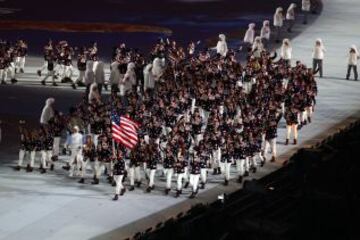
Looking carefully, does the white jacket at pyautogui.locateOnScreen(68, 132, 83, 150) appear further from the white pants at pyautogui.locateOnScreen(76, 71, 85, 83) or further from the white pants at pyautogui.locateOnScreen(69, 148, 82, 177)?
the white pants at pyautogui.locateOnScreen(76, 71, 85, 83)

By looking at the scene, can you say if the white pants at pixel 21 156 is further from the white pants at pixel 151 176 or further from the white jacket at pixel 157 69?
the white jacket at pixel 157 69

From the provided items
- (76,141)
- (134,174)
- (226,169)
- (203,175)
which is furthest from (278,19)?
(134,174)

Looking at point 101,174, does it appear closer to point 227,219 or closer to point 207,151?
point 207,151

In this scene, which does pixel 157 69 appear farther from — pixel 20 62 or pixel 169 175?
pixel 169 175

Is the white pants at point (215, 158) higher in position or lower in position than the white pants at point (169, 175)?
higher

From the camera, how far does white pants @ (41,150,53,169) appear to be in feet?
90.4

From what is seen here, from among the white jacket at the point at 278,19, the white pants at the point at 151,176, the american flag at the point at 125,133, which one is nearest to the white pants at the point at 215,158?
the white pants at the point at 151,176

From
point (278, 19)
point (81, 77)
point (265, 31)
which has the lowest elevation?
point (81, 77)

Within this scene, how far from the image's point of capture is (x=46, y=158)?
28.0 metres

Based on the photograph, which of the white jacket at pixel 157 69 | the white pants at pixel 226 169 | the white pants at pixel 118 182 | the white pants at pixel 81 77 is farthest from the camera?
the white pants at pixel 81 77

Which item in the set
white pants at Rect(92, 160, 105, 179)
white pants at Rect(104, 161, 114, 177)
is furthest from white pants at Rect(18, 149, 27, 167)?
white pants at Rect(104, 161, 114, 177)

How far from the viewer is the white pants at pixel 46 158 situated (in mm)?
27562

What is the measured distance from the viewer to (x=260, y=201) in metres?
16.4

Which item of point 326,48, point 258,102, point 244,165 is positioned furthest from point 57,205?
point 326,48
